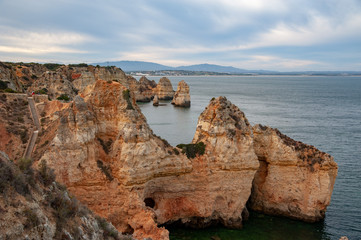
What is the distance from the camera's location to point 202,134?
906 inches

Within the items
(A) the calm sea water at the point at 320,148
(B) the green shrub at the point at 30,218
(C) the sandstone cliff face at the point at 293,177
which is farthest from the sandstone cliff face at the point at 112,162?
(B) the green shrub at the point at 30,218

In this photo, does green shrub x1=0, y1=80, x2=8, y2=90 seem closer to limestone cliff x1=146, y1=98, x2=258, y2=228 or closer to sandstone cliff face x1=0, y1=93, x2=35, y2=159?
sandstone cliff face x1=0, y1=93, x2=35, y2=159

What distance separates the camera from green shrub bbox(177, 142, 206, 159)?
21.3m

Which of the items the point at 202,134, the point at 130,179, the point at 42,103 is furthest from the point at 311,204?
the point at 42,103

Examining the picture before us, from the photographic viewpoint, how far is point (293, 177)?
76.5 ft

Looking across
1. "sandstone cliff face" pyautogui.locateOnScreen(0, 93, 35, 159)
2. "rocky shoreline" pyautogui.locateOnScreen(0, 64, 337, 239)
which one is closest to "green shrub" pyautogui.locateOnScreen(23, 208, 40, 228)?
"rocky shoreline" pyautogui.locateOnScreen(0, 64, 337, 239)

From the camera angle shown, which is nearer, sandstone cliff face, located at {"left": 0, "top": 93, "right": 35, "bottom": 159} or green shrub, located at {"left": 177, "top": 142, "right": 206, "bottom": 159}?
sandstone cliff face, located at {"left": 0, "top": 93, "right": 35, "bottom": 159}

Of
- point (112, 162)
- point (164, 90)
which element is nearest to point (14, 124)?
point (112, 162)

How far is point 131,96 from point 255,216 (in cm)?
1458

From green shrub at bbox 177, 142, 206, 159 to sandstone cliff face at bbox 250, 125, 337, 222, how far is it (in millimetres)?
5426

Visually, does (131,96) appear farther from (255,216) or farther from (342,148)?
(342,148)

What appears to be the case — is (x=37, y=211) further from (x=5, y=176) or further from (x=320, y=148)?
(x=320, y=148)

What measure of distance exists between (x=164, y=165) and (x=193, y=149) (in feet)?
9.31

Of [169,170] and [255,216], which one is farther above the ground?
[169,170]
